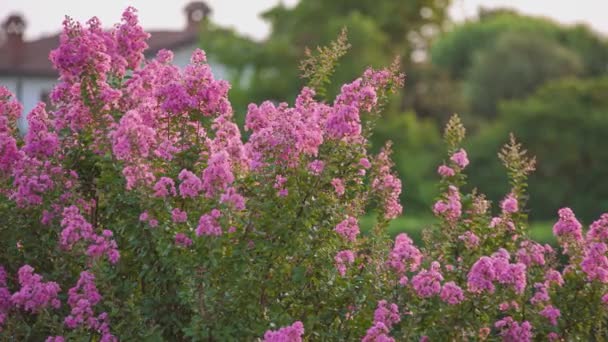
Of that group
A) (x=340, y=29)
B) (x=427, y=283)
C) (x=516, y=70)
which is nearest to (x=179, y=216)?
(x=427, y=283)

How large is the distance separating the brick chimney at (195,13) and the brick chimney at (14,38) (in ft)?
25.3

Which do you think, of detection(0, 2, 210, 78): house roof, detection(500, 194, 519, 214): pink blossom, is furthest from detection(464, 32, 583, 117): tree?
detection(500, 194, 519, 214): pink blossom

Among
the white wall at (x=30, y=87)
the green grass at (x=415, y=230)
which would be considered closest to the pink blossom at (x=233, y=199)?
the green grass at (x=415, y=230)

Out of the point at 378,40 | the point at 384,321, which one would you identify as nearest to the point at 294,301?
the point at 384,321

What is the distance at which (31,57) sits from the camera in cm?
5309

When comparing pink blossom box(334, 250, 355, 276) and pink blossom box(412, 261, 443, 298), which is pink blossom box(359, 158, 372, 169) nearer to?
pink blossom box(334, 250, 355, 276)

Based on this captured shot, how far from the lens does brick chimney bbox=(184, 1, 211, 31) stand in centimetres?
5253

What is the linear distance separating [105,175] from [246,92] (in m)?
35.0

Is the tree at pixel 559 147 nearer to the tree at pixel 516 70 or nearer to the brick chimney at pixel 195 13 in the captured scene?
the tree at pixel 516 70

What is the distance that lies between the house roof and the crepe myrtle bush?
142 feet

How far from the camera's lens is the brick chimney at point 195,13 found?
52531 mm

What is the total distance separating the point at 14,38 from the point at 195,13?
8684 mm

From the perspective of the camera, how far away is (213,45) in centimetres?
4231

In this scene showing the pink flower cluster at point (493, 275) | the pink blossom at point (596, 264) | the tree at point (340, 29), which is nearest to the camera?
the pink flower cluster at point (493, 275)
